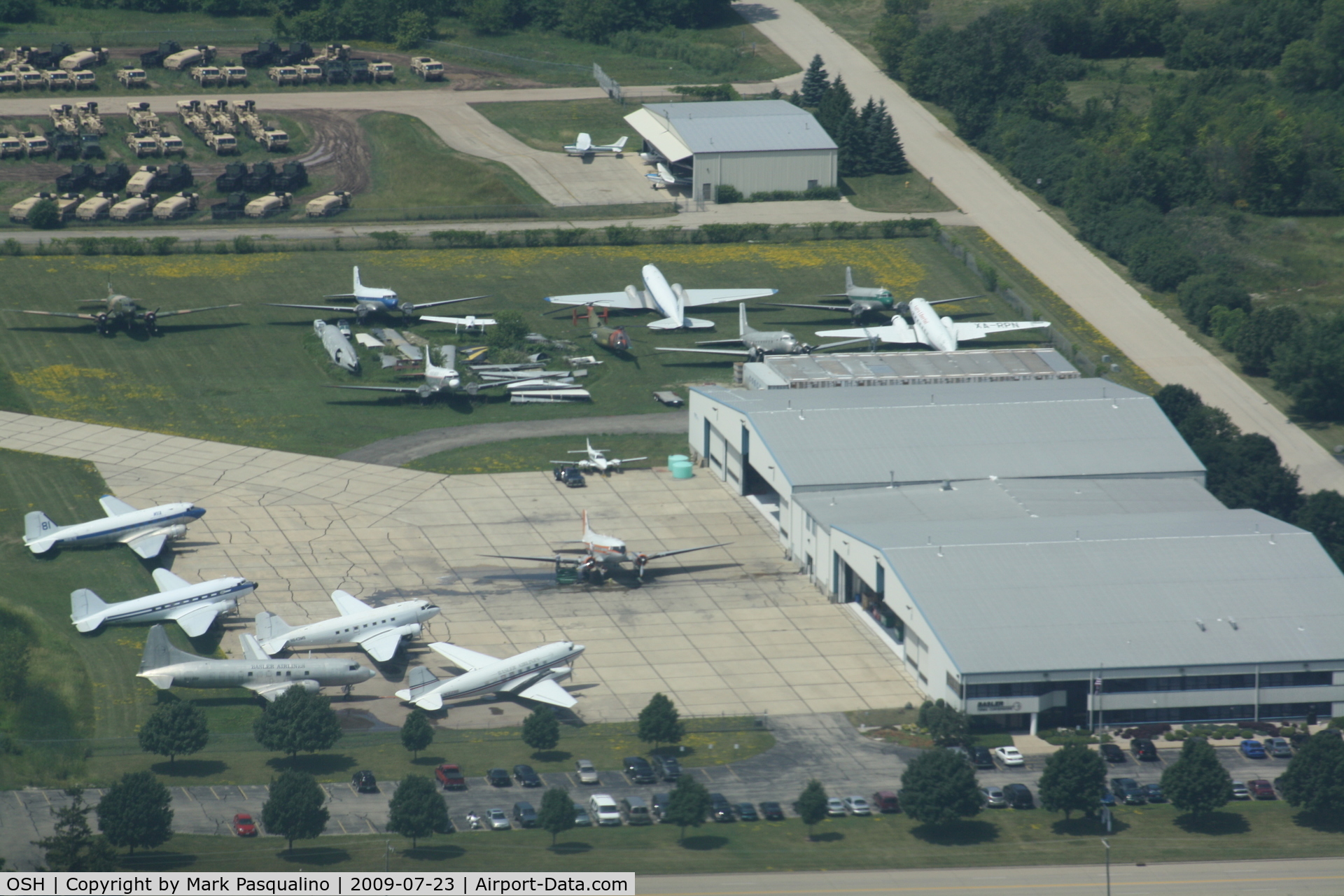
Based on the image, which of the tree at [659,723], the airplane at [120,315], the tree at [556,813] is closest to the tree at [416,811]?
the tree at [556,813]

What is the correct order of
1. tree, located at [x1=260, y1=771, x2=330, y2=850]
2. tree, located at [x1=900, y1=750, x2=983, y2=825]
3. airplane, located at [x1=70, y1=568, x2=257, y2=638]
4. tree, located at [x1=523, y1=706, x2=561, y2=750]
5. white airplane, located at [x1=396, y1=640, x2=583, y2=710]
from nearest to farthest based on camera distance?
tree, located at [x1=260, y1=771, x2=330, y2=850] → tree, located at [x1=900, y1=750, x2=983, y2=825] → tree, located at [x1=523, y1=706, x2=561, y2=750] → white airplane, located at [x1=396, y1=640, x2=583, y2=710] → airplane, located at [x1=70, y1=568, x2=257, y2=638]

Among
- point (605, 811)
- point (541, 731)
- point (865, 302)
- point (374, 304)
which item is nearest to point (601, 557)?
point (541, 731)

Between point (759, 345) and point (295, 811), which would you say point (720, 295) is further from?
point (295, 811)

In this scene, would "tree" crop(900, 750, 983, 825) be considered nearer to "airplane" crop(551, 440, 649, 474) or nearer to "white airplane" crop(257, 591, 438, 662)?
"white airplane" crop(257, 591, 438, 662)

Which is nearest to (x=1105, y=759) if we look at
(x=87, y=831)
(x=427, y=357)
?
(x=87, y=831)

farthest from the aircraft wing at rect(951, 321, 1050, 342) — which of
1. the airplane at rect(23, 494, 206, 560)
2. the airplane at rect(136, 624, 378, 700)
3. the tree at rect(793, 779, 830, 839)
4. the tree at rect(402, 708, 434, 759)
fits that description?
the tree at rect(402, 708, 434, 759)

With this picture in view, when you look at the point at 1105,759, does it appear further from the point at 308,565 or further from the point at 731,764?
the point at 308,565
